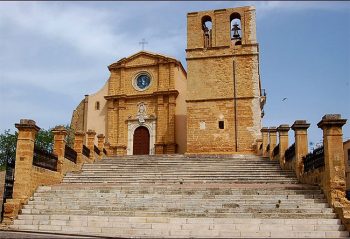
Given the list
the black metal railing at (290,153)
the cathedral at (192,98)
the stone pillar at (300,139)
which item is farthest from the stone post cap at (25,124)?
the cathedral at (192,98)

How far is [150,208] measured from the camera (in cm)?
957

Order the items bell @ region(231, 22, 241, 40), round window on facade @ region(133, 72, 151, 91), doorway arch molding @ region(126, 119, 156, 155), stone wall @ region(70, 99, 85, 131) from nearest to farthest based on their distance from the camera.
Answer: bell @ region(231, 22, 241, 40)
doorway arch molding @ region(126, 119, 156, 155)
round window on facade @ region(133, 72, 151, 91)
stone wall @ region(70, 99, 85, 131)

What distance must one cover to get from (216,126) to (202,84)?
8.44 ft

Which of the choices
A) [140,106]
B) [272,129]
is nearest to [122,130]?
[140,106]

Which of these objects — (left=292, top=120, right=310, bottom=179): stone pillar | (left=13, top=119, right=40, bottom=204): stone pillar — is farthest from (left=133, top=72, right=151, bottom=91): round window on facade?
(left=292, top=120, right=310, bottom=179): stone pillar

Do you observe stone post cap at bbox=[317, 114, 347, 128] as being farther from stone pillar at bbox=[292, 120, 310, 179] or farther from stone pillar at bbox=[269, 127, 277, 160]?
stone pillar at bbox=[269, 127, 277, 160]

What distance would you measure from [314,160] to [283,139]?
397cm

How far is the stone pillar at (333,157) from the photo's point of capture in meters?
9.11

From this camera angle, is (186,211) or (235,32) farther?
(235,32)

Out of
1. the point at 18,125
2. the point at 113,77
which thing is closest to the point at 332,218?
the point at 18,125

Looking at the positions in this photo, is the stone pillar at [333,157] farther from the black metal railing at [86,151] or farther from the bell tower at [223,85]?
the bell tower at [223,85]

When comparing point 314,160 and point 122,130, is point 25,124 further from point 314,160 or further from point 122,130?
point 122,130

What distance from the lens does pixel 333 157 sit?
925 centimetres

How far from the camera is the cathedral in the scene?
22203mm
